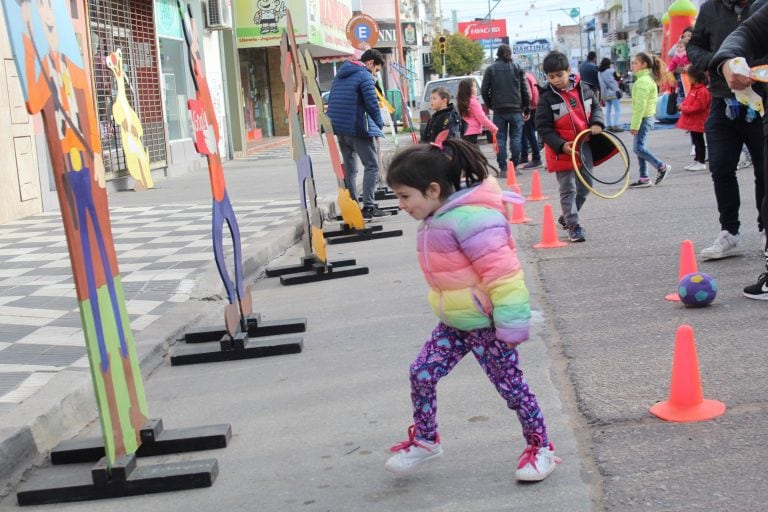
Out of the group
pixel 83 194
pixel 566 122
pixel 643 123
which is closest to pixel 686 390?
pixel 83 194

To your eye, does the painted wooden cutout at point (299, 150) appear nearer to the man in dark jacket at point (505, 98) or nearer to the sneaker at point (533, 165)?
the man in dark jacket at point (505, 98)

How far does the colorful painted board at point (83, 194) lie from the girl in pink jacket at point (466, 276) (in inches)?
42.1

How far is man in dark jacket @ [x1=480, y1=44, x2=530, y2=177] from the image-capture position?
51.3 ft

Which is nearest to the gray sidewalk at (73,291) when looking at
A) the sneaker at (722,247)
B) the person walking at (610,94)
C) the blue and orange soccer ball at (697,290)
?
the blue and orange soccer ball at (697,290)

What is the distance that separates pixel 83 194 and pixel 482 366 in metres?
1.56

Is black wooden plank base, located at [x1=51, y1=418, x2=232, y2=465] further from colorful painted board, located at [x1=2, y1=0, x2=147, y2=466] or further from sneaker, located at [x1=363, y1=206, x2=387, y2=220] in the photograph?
sneaker, located at [x1=363, y1=206, x2=387, y2=220]

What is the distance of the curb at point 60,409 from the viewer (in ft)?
13.5

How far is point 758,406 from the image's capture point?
4.04 meters

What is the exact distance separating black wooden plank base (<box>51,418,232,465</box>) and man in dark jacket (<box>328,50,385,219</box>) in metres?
6.94

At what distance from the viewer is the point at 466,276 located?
3.51 m

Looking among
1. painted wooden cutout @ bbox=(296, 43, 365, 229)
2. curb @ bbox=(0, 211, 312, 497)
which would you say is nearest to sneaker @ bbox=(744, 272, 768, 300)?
curb @ bbox=(0, 211, 312, 497)

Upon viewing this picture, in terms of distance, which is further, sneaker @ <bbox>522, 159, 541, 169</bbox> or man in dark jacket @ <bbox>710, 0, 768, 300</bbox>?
sneaker @ <bbox>522, 159, 541, 169</bbox>

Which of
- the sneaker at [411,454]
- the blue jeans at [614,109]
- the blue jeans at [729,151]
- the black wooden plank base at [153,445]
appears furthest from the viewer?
the blue jeans at [614,109]

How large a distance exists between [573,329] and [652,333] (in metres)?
0.45
